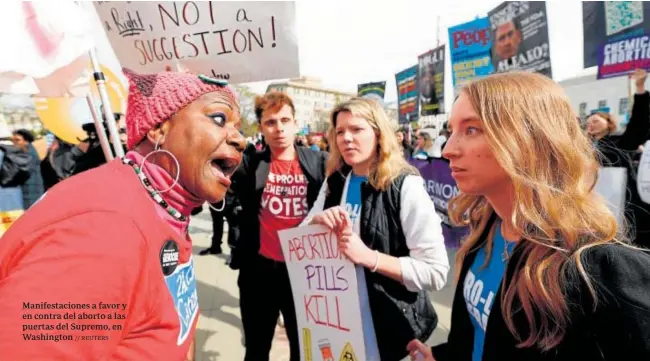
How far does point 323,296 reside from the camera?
1.93 meters

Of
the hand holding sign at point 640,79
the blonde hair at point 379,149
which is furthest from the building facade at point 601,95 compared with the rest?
the blonde hair at point 379,149

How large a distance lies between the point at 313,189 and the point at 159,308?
6.14 feet

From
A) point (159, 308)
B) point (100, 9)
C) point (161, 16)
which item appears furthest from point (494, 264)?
point (100, 9)

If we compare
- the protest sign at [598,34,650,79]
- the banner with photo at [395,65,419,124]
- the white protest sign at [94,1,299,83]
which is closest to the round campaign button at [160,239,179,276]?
the white protest sign at [94,1,299,83]

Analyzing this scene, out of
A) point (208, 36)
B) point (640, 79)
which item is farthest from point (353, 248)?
point (640, 79)

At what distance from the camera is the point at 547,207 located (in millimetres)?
1056

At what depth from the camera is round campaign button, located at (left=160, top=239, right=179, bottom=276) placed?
3.17ft

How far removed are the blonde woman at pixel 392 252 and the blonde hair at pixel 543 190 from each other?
0.68 m

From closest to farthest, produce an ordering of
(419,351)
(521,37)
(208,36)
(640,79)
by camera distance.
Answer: (419,351) → (208,36) → (640,79) → (521,37)

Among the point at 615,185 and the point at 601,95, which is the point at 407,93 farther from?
the point at 601,95

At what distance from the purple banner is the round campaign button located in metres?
4.74

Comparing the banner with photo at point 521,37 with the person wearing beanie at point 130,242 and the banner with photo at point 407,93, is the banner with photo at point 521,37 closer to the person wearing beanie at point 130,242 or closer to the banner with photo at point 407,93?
the banner with photo at point 407,93

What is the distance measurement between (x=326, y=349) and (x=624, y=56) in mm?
5807

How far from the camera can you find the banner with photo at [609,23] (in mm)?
4973
